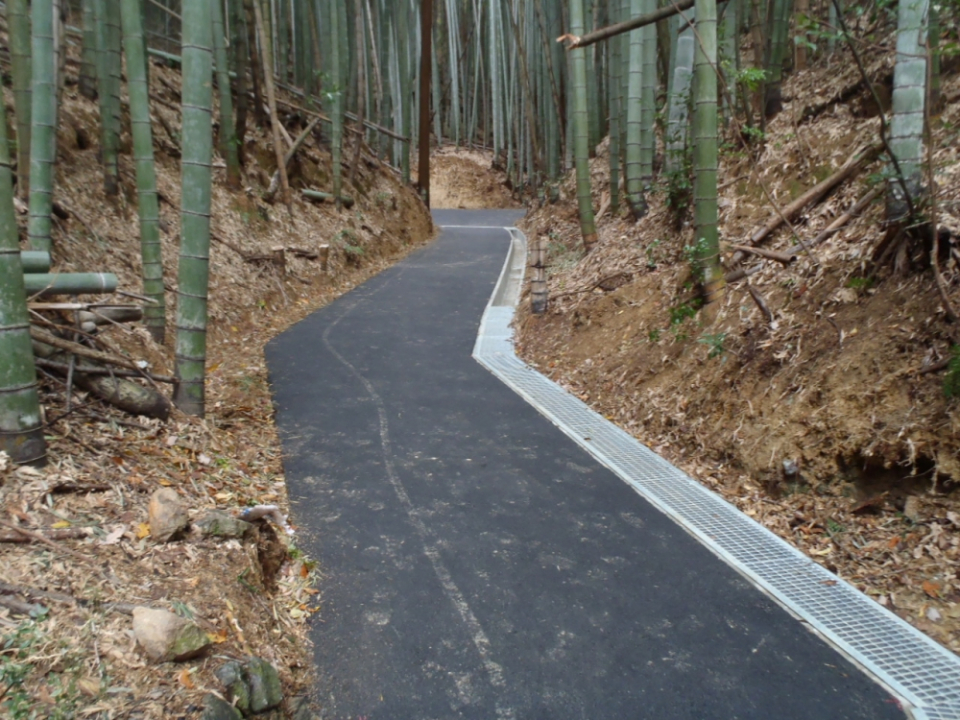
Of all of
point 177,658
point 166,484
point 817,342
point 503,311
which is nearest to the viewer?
point 177,658

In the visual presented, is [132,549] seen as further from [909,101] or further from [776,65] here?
[776,65]

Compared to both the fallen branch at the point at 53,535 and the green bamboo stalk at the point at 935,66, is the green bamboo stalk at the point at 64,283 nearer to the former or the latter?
the fallen branch at the point at 53,535

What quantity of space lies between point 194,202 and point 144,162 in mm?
1929

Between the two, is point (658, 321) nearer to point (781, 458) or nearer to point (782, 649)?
point (781, 458)

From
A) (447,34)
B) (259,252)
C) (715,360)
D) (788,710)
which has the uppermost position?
(447,34)

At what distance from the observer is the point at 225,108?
1154 cm

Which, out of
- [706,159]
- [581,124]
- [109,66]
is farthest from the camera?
[581,124]

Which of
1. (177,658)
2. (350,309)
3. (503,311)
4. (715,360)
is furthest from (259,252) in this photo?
(177,658)

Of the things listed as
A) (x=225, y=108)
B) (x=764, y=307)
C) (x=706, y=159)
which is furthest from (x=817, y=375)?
(x=225, y=108)

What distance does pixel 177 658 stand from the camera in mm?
2652

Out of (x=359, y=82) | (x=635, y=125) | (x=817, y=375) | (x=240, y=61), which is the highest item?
(x=359, y=82)

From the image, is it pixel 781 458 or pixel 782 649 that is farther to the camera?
pixel 781 458

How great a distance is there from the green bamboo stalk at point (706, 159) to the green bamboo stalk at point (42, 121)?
4642 mm

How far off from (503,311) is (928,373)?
672 centimetres
